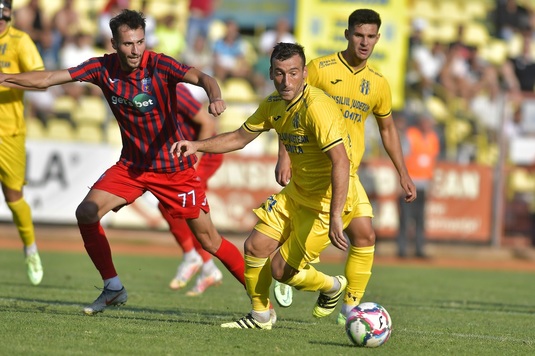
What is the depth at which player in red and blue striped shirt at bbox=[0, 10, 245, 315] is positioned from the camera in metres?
8.18

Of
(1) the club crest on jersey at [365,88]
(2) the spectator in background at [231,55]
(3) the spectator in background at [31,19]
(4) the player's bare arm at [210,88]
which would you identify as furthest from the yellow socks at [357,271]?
(3) the spectator in background at [31,19]

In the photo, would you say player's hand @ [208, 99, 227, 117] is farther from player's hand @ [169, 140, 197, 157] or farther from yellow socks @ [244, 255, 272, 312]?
yellow socks @ [244, 255, 272, 312]

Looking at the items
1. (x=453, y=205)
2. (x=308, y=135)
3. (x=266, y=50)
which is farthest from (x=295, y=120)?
(x=266, y=50)

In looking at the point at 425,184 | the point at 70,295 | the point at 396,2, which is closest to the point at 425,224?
the point at 425,184

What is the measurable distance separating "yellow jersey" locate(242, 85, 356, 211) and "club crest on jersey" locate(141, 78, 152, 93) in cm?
95

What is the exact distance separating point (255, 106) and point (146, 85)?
10759mm

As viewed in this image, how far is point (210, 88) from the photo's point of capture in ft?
25.6

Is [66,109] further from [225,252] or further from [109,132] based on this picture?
[225,252]

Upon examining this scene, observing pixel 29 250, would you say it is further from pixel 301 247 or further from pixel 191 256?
pixel 301 247

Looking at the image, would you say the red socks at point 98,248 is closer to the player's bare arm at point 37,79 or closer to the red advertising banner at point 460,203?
the player's bare arm at point 37,79

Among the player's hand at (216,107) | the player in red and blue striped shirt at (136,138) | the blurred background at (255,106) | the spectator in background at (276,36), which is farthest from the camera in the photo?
the spectator in background at (276,36)

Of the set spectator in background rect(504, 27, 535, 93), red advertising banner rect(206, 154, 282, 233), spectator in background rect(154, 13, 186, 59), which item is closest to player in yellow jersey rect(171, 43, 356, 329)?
red advertising banner rect(206, 154, 282, 233)

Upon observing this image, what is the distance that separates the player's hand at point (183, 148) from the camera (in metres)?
7.44

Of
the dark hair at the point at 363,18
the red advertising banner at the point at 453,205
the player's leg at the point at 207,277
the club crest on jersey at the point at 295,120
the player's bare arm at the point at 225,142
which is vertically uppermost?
the dark hair at the point at 363,18
